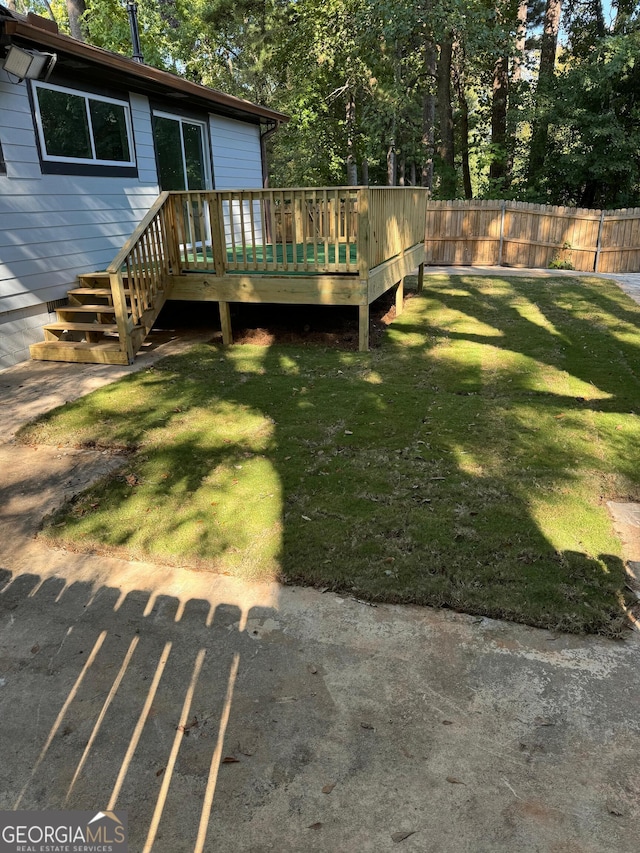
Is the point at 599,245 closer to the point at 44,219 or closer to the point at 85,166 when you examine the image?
the point at 85,166

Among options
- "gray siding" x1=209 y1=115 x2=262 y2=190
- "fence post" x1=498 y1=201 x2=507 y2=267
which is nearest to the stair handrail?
"gray siding" x1=209 y1=115 x2=262 y2=190

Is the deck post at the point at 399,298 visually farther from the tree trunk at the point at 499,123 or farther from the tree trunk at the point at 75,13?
the tree trunk at the point at 75,13

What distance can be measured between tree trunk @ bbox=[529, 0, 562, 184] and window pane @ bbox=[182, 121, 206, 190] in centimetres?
1162

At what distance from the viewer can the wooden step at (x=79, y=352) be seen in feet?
23.5

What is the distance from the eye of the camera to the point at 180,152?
10078 millimetres

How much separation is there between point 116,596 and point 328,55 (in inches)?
830

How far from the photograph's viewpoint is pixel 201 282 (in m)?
7.83

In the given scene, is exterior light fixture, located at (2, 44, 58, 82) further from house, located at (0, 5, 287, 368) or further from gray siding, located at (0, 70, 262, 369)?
gray siding, located at (0, 70, 262, 369)

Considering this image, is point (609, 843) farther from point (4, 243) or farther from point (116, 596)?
point (4, 243)

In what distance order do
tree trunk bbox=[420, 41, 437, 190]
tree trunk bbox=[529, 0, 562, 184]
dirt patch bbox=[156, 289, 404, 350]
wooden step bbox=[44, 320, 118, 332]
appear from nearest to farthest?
wooden step bbox=[44, 320, 118, 332] < dirt patch bbox=[156, 289, 404, 350] < tree trunk bbox=[529, 0, 562, 184] < tree trunk bbox=[420, 41, 437, 190]

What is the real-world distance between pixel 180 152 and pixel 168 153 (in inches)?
14.1

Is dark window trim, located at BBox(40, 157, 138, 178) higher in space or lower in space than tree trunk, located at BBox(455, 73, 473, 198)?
lower

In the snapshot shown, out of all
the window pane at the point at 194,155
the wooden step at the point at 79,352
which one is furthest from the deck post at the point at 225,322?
the window pane at the point at 194,155

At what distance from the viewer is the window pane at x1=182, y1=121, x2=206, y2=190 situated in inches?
404
